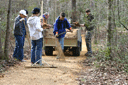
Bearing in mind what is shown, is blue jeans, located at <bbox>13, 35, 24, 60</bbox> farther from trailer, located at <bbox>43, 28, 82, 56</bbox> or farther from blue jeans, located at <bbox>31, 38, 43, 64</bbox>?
trailer, located at <bbox>43, 28, 82, 56</bbox>

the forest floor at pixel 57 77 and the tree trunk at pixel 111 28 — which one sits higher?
the tree trunk at pixel 111 28

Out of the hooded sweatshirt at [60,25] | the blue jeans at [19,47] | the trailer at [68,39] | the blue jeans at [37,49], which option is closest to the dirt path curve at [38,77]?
the blue jeans at [37,49]

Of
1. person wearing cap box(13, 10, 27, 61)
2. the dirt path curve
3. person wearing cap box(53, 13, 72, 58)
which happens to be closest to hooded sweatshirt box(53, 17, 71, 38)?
person wearing cap box(53, 13, 72, 58)

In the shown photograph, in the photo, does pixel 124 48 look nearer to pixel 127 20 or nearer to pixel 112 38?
pixel 112 38

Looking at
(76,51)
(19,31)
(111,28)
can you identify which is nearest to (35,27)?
(19,31)

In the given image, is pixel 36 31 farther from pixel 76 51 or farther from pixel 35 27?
pixel 76 51

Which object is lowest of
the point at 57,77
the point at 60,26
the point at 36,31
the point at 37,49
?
the point at 57,77

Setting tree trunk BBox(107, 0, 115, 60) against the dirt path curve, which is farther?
tree trunk BBox(107, 0, 115, 60)

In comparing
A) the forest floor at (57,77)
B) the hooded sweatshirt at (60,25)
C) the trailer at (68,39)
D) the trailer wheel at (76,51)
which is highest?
the hooded sweatshirt at (60,25)

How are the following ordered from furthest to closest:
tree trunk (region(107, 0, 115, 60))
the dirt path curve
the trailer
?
the trailer < tree trunk (region(107, 0, 115, 60)) < the dirt path curve

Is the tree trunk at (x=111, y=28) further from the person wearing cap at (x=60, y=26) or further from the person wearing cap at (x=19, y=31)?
the person wearing cap at (x=19, y=31)

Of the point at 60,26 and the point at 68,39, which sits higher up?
the point at 60,26

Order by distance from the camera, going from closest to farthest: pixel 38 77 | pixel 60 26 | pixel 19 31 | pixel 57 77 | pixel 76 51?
pixel 38 77, pixel 57 77, pixel 19 31, pixel 60 26, pixel 76 51

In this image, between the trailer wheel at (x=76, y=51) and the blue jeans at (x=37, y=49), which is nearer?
the blue jeans at (x=37, y=49)
